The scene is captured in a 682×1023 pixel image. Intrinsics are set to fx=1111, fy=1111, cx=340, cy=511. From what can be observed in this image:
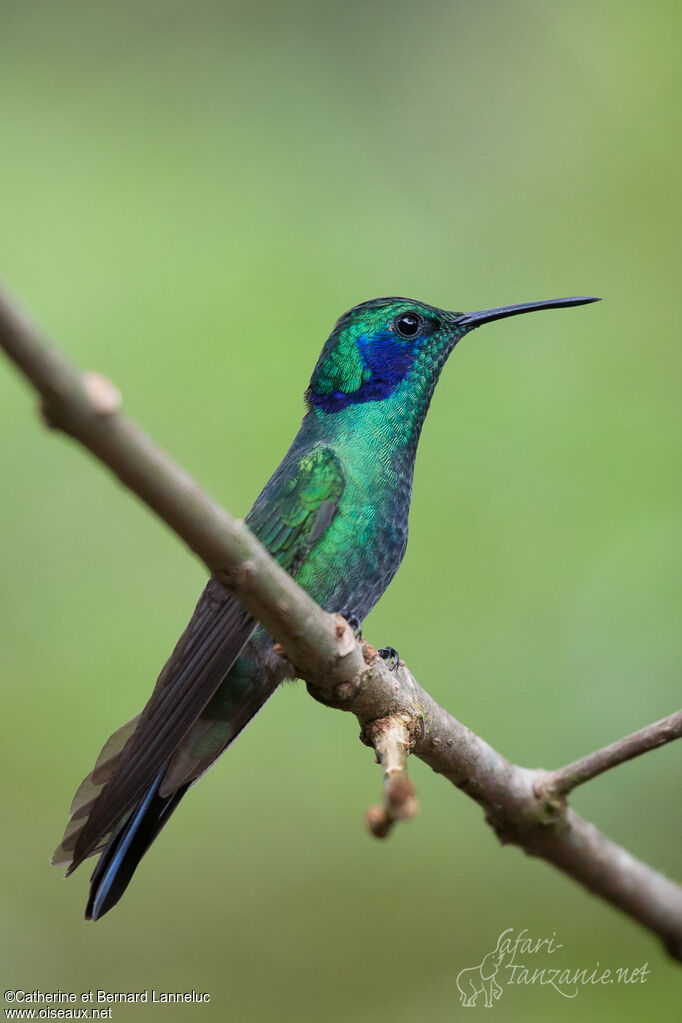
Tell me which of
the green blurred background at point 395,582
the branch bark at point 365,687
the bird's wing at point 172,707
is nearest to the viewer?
the branch bark at point 365,687

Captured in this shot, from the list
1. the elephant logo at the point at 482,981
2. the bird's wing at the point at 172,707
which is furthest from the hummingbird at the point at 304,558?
the elephant logo at the point at 482,981

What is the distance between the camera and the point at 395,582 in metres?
5.58

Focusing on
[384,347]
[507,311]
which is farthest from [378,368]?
[507,311]

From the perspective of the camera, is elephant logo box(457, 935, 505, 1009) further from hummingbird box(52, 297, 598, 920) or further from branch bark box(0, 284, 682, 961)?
branch bark box(0, 284, 682, 961)

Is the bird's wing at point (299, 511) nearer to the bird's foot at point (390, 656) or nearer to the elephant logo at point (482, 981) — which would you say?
the bird's foot at point (390, 656)

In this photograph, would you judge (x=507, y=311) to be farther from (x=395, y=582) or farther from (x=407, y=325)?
(x=395, y=582)

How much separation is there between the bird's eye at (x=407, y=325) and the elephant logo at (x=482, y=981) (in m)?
2.86

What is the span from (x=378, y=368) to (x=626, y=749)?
1923mm

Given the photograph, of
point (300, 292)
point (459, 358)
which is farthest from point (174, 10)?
point (459, 358)

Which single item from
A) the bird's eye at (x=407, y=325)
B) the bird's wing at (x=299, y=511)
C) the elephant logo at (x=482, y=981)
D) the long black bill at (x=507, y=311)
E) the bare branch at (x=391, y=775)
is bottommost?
the bare branch at (x=391, y=775)

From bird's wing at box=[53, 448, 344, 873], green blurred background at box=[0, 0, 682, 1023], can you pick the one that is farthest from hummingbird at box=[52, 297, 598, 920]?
green blurred background at box=[0, 0, 682, 1023]

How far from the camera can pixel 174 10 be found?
748cm

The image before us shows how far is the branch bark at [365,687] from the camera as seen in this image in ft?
5.84

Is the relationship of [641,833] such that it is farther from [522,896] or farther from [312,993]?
[312,993]
